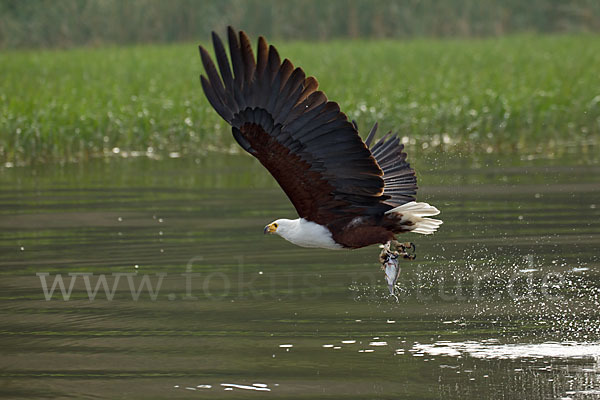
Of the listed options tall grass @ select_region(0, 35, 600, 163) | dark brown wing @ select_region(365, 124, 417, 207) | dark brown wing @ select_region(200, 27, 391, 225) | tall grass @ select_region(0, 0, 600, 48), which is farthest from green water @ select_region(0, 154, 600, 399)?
tall grass @ select_region(0, 0, 600, 48)

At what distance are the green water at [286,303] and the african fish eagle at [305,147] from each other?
0.59 metres

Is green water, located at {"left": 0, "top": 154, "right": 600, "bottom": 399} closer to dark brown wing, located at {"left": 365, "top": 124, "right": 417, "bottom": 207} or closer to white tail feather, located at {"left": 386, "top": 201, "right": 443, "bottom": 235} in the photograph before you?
white tail feather, located at {"left": 386, "top": 201, "right": 443, "bottom": 235}

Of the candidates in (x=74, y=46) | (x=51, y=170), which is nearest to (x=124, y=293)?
(x=51, y=170)

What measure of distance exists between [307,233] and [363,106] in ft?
37.7

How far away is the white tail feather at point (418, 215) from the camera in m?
6.99

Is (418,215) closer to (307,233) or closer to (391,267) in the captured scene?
(391,267)

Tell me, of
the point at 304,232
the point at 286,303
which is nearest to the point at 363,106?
the point at 286,303

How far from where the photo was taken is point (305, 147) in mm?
6398

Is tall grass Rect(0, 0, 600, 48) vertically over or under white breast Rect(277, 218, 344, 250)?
over

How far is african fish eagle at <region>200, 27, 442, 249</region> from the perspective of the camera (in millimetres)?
6148

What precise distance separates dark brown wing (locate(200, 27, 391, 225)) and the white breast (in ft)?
1.08

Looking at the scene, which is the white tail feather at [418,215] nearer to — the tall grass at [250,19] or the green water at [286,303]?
the green water at [286,303]

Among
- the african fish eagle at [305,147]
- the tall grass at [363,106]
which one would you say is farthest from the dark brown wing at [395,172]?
the tall grass at [363,106]

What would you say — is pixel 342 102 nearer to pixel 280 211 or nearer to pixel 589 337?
pixel 280 211
